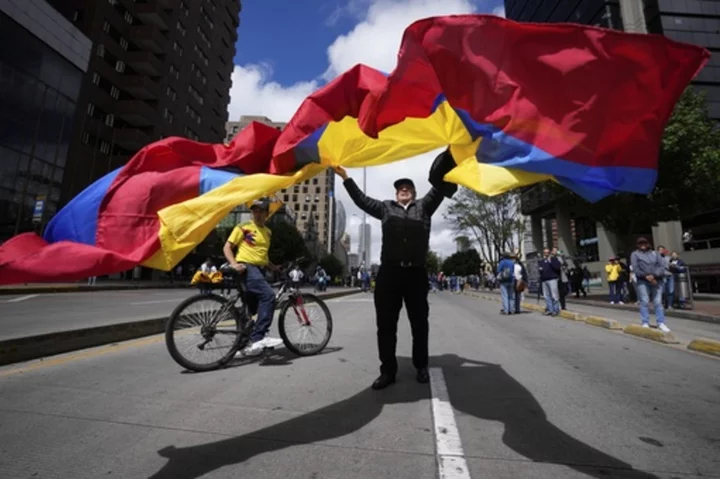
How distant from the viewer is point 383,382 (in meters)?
3.67

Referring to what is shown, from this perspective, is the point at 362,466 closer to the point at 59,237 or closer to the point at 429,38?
the point at 59,237

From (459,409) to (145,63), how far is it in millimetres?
46302

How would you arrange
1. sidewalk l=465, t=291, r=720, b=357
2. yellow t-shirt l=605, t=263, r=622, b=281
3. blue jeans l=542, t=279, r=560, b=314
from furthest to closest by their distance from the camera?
yellow t-shirt l=605, t=263, r=622, b=281, blue jeans l=542, t=279, r=560, b=314, sidewalk l=465, t=291, r=720, b=357

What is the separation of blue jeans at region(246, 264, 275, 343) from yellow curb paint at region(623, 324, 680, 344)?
6489 millimetres

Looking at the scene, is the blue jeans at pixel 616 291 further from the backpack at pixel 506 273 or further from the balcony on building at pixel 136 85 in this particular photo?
the balcony on building at pixel 136 85

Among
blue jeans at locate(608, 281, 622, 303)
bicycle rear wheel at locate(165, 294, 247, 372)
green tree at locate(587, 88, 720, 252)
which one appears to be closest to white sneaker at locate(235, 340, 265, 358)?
bicycle rear wheel at locate(165, 294, 247, 372)

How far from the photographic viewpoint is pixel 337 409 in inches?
122

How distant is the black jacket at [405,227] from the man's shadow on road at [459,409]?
121 cm

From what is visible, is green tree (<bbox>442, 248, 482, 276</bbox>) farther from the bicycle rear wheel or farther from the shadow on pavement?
the bicycle rear wheel

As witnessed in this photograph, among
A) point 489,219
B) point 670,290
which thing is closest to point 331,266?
point 489,219

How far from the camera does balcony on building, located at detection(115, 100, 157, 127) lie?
37125 mm

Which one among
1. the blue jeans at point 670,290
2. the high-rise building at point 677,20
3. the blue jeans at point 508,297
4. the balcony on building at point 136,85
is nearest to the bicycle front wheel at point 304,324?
the blue jeans at point 508,297

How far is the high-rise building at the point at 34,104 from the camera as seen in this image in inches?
886

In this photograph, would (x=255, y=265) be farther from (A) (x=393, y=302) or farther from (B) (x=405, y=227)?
(B) (x=405, y=227)
